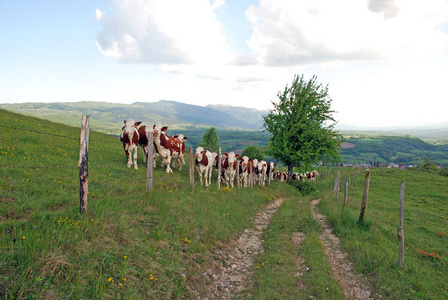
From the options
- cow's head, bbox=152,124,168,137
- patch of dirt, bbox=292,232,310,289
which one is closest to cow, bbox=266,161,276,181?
cow's head, bbox=152,124,168,137

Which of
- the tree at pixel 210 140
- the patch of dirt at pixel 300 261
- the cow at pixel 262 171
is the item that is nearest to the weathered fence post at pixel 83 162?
the patch of dirt at pixel 300 261

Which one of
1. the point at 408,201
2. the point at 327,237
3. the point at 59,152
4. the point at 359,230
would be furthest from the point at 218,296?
the point at 408,201

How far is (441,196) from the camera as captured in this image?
2425cm

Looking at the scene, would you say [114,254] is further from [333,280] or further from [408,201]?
[408,201]

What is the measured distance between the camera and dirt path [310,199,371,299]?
6.11m

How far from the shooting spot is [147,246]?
6090mm

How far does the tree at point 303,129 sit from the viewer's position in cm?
2581

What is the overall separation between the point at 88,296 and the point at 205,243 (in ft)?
13.6

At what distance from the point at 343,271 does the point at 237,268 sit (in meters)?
3.21

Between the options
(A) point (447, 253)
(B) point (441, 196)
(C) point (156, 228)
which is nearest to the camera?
(C) point (156, 228)

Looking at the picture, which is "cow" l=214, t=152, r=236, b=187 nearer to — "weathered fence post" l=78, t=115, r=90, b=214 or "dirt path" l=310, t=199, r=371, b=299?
"dirt path" l=310, t=199, r=371, b=299

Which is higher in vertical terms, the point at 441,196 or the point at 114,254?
the point at 114,254

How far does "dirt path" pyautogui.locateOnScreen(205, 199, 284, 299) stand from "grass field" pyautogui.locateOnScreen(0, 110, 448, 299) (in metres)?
0.25

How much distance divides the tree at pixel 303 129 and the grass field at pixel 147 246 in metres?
14.5
